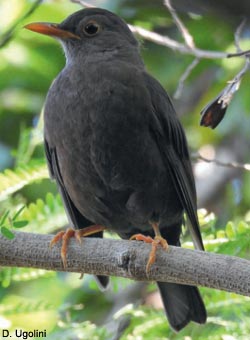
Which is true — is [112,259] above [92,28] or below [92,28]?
below

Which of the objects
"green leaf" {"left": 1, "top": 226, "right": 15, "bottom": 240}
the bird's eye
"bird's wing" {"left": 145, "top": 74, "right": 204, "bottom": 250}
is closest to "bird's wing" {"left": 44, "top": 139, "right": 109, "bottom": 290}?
"bird's wing" {"left": 145, "top": 74, "right": 204, "bottom": 250}

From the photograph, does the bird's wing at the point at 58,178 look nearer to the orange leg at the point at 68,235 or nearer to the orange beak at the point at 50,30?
the orange leg at the point at 68,235

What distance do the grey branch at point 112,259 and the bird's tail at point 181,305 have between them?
75 cm

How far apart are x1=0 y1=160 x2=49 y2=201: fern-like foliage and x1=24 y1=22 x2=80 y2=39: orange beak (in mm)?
878

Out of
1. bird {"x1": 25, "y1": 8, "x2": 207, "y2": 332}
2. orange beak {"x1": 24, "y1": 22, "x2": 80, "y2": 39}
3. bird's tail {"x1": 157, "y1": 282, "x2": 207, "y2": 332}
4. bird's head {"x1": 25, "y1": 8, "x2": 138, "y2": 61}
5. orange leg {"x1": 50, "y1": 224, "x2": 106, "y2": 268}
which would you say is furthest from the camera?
bird's head {"x1": 25, "y1": 8, "x2": 138, "y2": 61}

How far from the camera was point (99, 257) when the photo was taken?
346 centimetres

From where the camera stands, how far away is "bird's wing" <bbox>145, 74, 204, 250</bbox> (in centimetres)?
447

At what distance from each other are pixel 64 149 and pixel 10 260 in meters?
1.10

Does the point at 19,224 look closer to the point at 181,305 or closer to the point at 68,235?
the point at 68,235

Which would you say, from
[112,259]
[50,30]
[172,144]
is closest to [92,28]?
[50,30]

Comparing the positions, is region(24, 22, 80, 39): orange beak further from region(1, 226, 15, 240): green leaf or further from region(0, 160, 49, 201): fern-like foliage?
region(1, 226, 15, 240): green leaf

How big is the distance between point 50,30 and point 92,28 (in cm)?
35

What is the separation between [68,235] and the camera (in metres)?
4.00

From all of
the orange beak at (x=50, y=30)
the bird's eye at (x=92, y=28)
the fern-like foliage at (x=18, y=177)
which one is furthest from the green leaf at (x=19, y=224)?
the bird's eye at (x=92, y=28)
